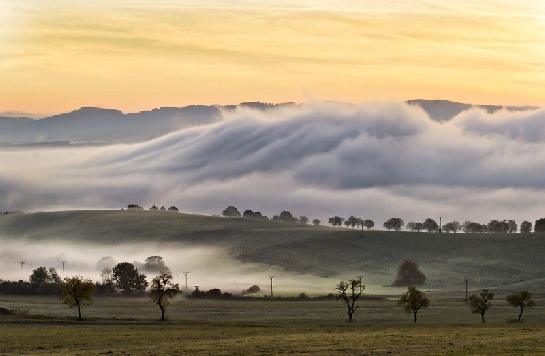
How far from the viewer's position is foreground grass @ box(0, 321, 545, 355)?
91562 mm

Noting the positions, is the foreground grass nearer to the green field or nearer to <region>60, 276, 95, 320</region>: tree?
the green field

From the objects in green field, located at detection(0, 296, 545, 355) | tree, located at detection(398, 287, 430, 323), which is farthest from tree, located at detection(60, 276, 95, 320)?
tree, located at detection(398, 287, 430, 323)

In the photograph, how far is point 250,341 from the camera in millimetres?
104750

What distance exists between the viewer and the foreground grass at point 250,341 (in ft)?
300

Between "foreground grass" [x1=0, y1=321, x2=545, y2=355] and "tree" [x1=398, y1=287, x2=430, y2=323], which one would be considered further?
"tree" [x1=398, y1=287, x2=430, y2=323]

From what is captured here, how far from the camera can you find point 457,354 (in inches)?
3317

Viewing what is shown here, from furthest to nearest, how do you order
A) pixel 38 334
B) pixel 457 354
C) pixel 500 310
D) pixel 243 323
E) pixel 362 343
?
pixel 500 310, pixel 243 323, pixel 38 334, pixel 362 343, pixel 457 354

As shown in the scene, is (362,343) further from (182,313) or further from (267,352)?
(182,313)

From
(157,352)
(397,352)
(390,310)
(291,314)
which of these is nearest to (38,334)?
(157,352)

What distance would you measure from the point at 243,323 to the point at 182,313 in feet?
131

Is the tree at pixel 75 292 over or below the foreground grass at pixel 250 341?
over

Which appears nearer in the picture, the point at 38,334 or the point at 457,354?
the point at 457,354

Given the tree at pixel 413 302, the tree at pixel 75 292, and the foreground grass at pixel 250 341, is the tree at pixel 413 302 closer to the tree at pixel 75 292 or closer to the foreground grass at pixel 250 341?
the foreground grass at pixel 250 341

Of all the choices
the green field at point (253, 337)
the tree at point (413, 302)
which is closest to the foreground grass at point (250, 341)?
the green field at point (253, 337)
